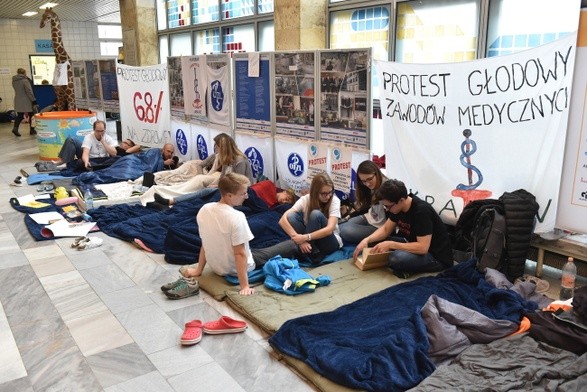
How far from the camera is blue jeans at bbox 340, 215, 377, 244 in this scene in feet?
16.0

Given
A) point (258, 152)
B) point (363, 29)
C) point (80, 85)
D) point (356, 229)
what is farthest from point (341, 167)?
point (80, 85)

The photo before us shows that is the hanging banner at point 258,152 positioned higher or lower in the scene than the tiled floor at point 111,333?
higher

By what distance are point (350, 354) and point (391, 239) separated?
5.89 feet

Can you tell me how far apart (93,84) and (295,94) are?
6348 millimetres

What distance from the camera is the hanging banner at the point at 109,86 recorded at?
10.0 m

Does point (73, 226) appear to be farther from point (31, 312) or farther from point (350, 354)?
point (350, 354)

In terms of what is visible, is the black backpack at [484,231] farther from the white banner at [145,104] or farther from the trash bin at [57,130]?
the trash bin at [57,130]

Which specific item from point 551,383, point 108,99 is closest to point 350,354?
point 551,383

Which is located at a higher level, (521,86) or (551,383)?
(521,86)

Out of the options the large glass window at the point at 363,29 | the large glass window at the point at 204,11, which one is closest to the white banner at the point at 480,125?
the large glass window at the point at 363,29

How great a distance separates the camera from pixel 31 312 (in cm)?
387

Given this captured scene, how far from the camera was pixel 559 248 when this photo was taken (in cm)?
409

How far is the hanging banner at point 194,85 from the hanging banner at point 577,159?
4933 millimetres

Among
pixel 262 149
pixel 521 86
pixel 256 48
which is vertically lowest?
pixel 262 149
